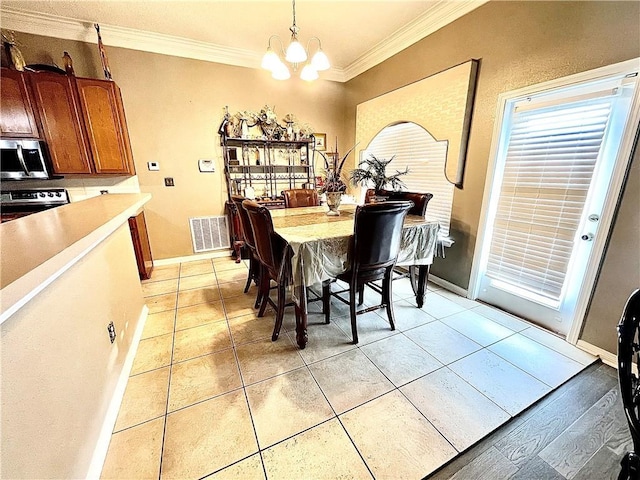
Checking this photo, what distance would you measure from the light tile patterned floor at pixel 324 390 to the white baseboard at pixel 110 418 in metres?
0.03

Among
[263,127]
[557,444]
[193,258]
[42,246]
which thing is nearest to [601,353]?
[557,444]

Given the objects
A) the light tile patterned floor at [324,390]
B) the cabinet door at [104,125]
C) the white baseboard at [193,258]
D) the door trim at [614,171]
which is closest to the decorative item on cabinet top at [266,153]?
the white baseboard at [193,258]

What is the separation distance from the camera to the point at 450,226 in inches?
110

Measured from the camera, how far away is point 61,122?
8.96 feet

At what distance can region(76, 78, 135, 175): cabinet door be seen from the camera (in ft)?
9.20

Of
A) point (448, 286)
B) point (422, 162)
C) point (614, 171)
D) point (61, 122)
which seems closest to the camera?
point (614, 171)

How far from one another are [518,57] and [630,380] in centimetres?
240

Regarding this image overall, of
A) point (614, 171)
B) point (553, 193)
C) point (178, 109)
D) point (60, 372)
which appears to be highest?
point (178, 109)

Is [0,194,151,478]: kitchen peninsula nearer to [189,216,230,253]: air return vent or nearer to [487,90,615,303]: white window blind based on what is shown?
[189,216,230,253]: air return vent

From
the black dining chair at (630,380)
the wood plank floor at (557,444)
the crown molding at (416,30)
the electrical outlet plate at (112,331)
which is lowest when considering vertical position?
the wood plank floor at (557,444)

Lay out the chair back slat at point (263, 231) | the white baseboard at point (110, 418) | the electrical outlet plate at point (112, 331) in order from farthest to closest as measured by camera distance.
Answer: the chair back slat at point (263, 231) → the electrical outlet plate at point (112, 331) → the white baseboard at point (110, 418)

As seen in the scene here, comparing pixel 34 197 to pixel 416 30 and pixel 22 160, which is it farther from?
pixel 416 30

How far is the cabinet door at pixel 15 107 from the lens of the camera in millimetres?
2471

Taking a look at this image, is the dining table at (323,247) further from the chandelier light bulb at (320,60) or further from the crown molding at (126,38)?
the crown molding at (126,38)
